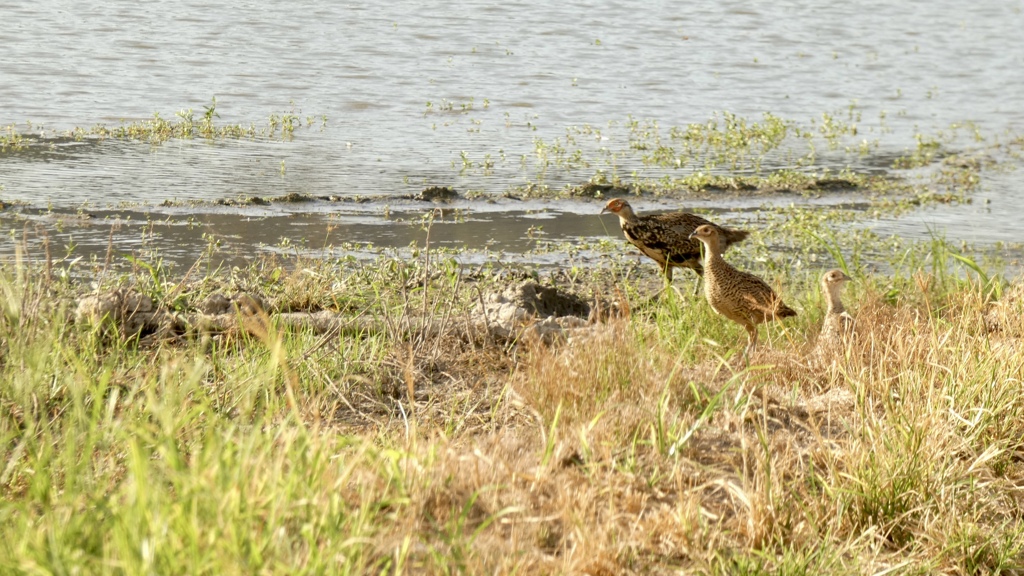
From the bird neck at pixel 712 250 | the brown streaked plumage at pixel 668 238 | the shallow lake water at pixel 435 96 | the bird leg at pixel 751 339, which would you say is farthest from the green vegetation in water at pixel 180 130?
the bird leg at pixel 751 339

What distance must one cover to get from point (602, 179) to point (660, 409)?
25.0ft

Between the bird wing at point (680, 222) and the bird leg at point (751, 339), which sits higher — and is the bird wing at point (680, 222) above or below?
below

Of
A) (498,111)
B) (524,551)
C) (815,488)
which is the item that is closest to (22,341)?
(524,551)

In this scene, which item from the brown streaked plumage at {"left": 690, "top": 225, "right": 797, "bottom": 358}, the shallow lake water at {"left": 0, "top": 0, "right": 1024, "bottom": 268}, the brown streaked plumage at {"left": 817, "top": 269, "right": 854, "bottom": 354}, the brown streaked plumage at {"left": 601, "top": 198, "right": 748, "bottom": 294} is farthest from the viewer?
the shallow lake water at {"left": 0, "top": 0, "right": 1024, "bottom": 268}

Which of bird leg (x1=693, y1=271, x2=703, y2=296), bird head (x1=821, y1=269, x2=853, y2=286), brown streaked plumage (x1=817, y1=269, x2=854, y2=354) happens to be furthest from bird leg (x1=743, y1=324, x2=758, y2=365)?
bird leg (x1=693, y1=271, x2=703, y2=296)

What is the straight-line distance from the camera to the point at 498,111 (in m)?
15.1

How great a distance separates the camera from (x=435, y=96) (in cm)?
1566

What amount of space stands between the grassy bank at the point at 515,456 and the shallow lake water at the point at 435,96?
9.32 feet

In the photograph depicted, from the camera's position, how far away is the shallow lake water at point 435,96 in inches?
400

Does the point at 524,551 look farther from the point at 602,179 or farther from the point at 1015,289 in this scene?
the point at 602,179

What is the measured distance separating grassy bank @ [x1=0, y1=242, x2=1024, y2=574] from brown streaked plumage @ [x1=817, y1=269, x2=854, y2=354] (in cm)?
10

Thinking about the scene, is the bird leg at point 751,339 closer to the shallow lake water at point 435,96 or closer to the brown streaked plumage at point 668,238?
the brown streaked plumage at point 668,238

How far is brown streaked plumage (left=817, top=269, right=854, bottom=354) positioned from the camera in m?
5.28

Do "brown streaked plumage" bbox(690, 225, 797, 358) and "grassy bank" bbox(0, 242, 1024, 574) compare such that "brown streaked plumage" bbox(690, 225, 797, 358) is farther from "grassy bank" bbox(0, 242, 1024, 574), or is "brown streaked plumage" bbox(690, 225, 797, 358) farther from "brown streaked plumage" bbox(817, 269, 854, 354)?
"grassy bank" bbox(0, 242, 1024, 574)
